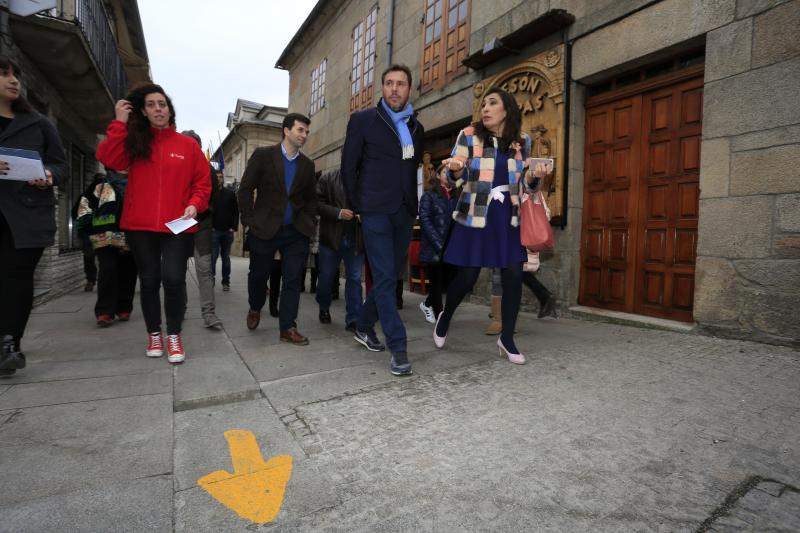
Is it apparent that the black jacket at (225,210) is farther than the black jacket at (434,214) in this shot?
Yes

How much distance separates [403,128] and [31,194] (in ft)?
7.99

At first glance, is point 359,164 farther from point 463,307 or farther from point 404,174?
point 463,307

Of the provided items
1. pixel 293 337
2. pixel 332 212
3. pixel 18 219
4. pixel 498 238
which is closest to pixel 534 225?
pixel 498 238

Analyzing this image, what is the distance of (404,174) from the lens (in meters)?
3.24

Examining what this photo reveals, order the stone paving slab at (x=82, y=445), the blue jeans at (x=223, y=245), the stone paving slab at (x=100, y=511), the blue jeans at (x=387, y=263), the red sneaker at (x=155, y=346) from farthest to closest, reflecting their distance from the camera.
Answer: the blue jeans at (x=223, y=245), the red sneaker at (x=155, y=346), the blue jeans at (x=387, y=263), the stone paving slab at (x=82, y=445), the stone paving slab at (x=100, y=511)

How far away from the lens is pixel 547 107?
583 cm

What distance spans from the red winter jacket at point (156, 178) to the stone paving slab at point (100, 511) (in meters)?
1.99

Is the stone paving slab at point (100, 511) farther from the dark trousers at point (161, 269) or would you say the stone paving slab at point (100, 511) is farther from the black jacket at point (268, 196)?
the black jacket at point (268, 196)

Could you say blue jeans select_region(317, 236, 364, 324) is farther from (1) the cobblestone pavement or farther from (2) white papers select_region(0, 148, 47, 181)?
(2) white papers select_region(0, 148, 47, 181)

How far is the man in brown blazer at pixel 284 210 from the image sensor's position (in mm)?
3875

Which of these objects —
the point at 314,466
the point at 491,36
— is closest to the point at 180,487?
the point at 314,466

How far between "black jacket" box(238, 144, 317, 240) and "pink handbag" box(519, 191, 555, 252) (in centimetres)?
178

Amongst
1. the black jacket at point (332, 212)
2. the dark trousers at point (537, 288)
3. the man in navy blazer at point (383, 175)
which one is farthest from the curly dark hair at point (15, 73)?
the dark trousers at point (537, 288)

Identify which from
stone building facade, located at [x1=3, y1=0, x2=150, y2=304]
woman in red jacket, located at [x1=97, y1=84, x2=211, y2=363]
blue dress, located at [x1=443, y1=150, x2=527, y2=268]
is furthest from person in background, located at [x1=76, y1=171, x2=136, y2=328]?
blue dress, located at [x1=443, y1=150, x2=527, y2=268]
